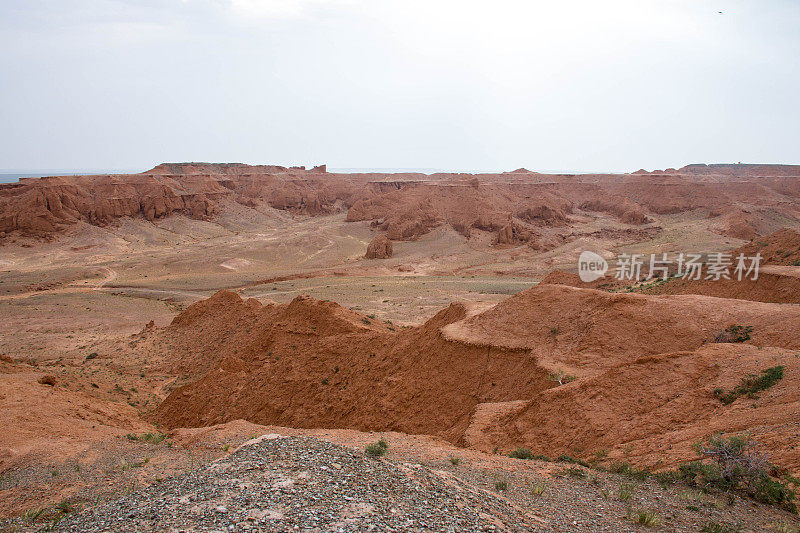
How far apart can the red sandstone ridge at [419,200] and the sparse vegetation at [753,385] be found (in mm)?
49546

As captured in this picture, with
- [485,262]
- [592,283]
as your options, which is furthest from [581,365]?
[485,262]

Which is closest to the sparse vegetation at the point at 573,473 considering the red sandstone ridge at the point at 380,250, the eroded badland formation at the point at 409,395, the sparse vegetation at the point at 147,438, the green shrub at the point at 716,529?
the eroded badland formation at the point at 409,395

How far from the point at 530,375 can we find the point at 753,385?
487 centimetres

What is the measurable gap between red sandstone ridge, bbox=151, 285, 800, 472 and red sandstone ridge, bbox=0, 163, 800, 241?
142 feet

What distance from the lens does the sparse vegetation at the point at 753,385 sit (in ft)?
29.0

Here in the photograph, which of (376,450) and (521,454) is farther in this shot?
(521,454)

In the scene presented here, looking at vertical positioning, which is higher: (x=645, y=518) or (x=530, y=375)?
(x=645, y=518)

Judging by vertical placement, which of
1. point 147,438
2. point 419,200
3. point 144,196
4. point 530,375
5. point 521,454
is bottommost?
point 147,438

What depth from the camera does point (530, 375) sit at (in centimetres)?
1271

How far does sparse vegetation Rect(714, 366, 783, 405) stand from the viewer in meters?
8.85

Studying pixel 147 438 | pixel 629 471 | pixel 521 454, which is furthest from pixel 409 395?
pixel 629 471

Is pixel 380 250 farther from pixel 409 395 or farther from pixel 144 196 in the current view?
pixel 409 395

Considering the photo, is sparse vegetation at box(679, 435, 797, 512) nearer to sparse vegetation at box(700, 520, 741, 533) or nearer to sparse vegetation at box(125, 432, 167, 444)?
sparse vegetation at box(700, 520, 741, 533)

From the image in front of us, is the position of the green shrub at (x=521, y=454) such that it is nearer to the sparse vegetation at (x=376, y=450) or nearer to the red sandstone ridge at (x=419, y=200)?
the sparse vegetation at (x=376, y=450)
